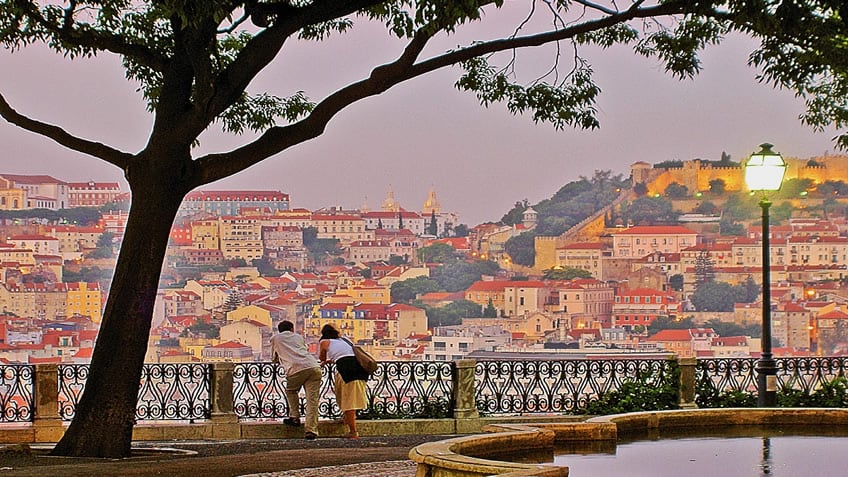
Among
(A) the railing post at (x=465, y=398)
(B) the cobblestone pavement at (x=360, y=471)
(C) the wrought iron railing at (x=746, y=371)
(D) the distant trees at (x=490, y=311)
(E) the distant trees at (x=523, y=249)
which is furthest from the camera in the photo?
(E) the distant trees at (x=523, y=249)

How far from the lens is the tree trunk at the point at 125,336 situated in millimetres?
14133

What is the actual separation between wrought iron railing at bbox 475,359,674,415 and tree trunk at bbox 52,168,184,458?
622cm

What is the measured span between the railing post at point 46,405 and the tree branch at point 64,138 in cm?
338

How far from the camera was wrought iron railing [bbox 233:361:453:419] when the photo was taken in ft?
60.0

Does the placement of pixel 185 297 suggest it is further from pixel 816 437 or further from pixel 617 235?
pixel 816 437

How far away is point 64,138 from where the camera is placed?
15.0 m

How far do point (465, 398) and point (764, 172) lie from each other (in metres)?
5.16

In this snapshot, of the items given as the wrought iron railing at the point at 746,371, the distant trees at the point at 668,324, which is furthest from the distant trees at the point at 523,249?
the wrought iron railing at the point at 746,371

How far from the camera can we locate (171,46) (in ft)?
56.5

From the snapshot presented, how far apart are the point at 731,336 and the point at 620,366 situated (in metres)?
32.1

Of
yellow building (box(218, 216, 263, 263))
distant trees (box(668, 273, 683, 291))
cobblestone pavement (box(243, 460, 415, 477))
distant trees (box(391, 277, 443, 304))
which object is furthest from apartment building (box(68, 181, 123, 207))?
cobblestone pavement (box(243, 460, 415, 477))

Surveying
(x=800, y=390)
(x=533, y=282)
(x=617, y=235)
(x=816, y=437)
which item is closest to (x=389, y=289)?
(x=533, y=282)

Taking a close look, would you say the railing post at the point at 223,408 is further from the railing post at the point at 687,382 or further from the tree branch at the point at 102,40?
the railing post at the point at 687,382

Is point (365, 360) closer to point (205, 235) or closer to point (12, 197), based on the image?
point (12, 197)
